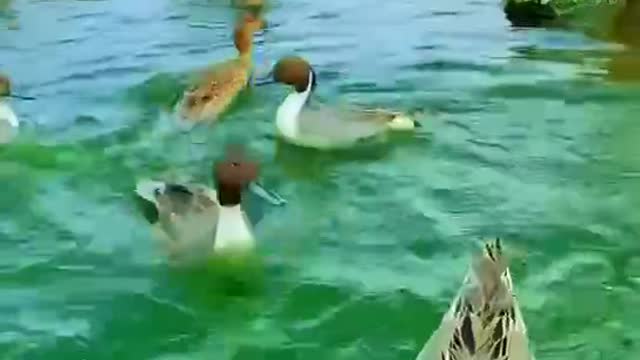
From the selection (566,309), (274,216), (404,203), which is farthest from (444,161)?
(566,309)

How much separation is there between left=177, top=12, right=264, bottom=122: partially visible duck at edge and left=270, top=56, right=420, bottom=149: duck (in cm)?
42

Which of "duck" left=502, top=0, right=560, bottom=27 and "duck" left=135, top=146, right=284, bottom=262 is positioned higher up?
"duck" left=135, top=146, right=284, bottom=262

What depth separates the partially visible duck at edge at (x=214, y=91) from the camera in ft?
27.5

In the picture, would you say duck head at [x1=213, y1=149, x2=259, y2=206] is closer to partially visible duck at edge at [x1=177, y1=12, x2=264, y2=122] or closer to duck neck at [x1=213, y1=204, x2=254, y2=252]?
duck neck at [x1=213, y1=204, x2=254, y2=252]

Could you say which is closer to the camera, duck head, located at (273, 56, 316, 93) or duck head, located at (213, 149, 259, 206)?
duck head, located at (213, 149, 259, 206)

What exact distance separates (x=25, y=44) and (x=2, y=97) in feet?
7.95

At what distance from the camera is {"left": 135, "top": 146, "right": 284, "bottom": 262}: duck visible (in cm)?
632

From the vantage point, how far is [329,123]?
8.12m

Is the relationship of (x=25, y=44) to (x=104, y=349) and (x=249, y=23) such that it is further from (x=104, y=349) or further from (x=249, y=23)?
(x=104, y=349)

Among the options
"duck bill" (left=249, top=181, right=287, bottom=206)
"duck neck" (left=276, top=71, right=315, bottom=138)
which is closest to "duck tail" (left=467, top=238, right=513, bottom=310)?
"duck bill" (left=249, top=181, right=287, bottom=206)

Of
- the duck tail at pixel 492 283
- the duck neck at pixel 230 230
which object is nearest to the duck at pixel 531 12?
the duck neck at pixel 230 230

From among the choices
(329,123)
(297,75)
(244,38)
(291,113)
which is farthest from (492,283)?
(244,38)

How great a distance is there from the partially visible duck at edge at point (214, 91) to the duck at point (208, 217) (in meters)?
1.61

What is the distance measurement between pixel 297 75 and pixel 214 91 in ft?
1.82
